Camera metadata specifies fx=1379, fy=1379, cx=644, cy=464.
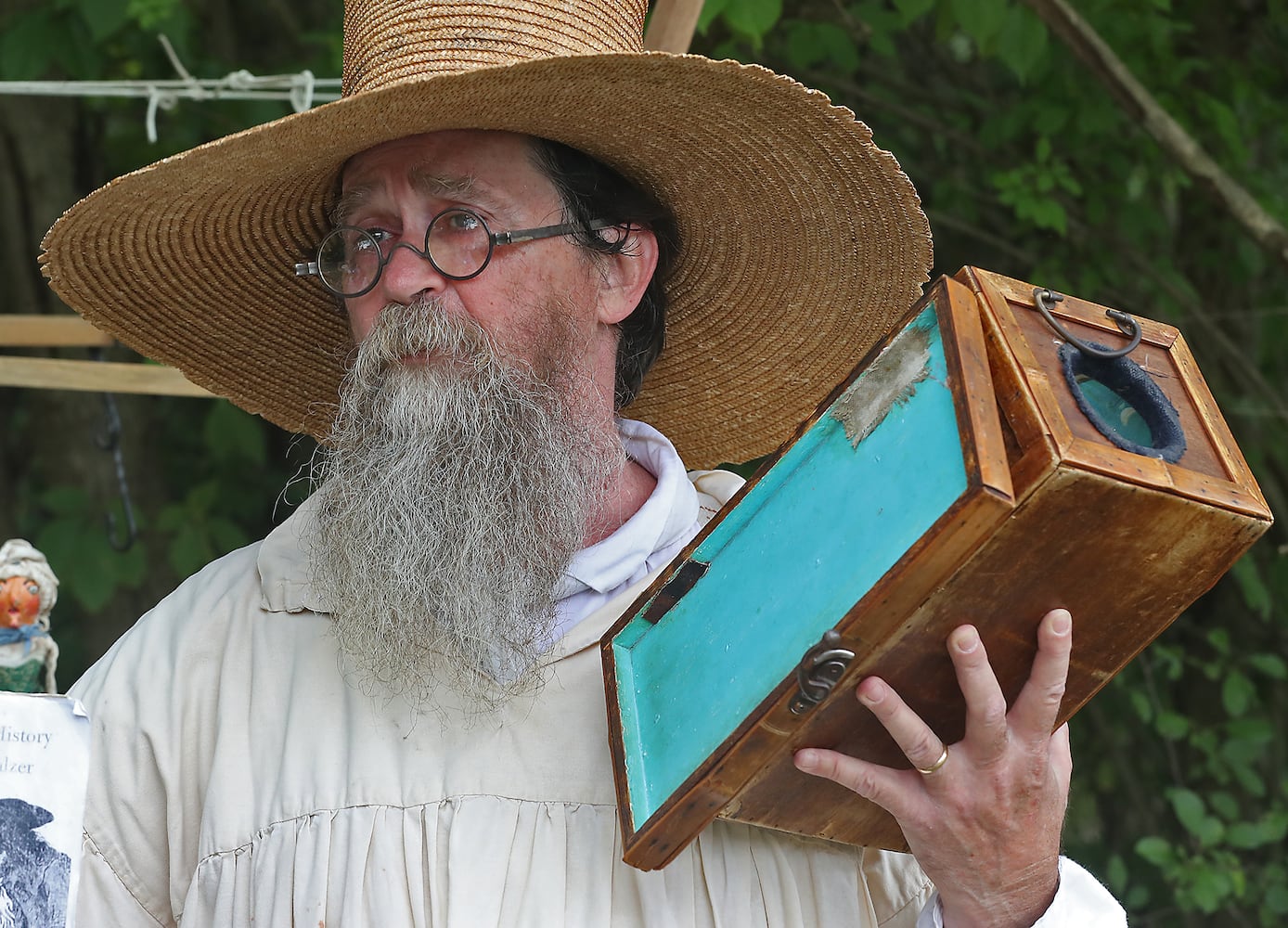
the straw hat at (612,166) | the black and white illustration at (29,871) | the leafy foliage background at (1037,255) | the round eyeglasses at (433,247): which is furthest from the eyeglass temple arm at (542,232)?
the leafy foliage background at (1037,255)

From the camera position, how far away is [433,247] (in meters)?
2.11

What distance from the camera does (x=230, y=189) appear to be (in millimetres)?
2137

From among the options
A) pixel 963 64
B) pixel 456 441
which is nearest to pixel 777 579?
pixel 456 441

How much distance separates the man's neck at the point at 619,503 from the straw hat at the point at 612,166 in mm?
378

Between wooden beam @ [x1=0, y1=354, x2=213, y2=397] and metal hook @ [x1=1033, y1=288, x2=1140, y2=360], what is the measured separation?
5.32ft

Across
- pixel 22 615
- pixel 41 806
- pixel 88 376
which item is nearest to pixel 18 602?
pixel 22 615

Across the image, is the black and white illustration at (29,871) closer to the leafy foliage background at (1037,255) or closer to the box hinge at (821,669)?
the box hinge at (821,669)

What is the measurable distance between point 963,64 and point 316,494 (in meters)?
Answer: 3.00

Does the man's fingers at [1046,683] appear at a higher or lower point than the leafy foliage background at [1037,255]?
higher

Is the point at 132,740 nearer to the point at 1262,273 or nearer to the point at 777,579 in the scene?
the point at 777,579

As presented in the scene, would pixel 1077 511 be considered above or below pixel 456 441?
above

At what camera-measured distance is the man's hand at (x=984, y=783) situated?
1.44m

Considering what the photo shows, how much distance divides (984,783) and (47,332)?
1.91 meters

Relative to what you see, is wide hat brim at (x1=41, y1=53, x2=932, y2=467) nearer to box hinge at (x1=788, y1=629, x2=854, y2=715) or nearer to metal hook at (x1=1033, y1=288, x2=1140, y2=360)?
metal hook at (x1=1033, y1=288, x2=1140, y2=360)
